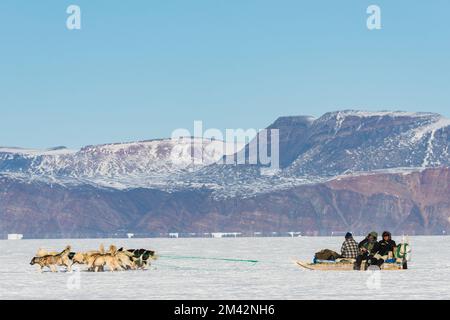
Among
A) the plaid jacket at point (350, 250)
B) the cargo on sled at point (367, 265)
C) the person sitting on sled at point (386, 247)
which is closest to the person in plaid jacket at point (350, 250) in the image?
the plaid jacket at point (350, 250)

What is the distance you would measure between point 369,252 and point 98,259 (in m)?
13.8

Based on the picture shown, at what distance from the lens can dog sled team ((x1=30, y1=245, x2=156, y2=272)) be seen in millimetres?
53116

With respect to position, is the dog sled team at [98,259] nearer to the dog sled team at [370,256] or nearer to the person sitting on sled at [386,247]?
the dog sled team at [370,256]

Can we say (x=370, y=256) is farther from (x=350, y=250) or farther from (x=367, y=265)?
(x=350, y=250)

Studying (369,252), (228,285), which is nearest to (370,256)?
(369,252)

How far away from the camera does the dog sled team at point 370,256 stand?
50.2 m

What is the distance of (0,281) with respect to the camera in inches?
1829

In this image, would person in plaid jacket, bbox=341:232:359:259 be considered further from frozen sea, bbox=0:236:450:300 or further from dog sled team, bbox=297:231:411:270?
frozen sea, bbox=0:236:450:300

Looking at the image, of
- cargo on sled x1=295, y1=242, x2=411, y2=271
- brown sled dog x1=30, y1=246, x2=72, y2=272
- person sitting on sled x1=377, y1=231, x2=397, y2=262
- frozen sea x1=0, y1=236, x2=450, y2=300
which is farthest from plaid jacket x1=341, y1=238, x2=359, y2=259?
brown sled dog x1=30, y1=246, x2=72, y2=272

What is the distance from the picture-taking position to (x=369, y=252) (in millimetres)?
51094
